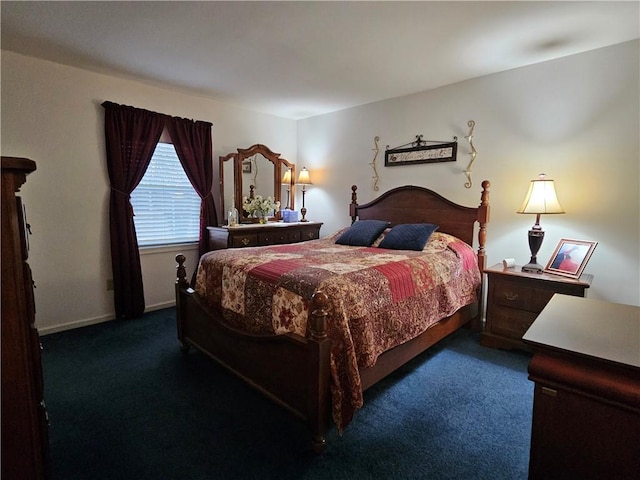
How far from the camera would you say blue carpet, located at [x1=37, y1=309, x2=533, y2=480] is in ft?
5.17

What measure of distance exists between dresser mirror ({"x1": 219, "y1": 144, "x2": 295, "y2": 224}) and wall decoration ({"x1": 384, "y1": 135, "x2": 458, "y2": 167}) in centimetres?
156

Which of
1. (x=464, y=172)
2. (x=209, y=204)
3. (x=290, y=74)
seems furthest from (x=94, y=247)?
(x=464, y=172)

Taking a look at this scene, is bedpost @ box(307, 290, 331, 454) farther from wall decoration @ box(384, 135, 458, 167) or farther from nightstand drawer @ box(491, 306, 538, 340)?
wall decoration @ box(384, 135, 458, 167)

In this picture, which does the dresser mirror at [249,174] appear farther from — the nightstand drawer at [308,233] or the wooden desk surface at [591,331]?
the wooden desk surface at [591,331]

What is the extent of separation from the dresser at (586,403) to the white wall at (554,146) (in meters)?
2.19

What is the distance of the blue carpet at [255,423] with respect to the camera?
5.17 ft

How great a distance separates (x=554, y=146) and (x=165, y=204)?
3.95 metres

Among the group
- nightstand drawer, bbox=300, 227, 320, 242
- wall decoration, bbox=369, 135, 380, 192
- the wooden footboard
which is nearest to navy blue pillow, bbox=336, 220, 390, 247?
wall decoration, bbox=369, 135, 380, 192

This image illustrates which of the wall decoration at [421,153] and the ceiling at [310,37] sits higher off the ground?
the ceiling at [310,37]

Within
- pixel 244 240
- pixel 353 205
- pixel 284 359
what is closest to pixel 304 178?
pixel 353 205

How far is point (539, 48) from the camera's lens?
8.51ft

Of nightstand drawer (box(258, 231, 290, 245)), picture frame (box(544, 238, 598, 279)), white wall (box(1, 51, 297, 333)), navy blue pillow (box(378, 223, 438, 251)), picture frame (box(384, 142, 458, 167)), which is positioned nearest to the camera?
picture frame (box(544, 238, 598, 279))

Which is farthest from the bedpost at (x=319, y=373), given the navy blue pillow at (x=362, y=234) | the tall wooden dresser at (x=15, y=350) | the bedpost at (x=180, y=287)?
the navy blue pillow at (x=362, y=234)

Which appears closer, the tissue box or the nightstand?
the nightstand
